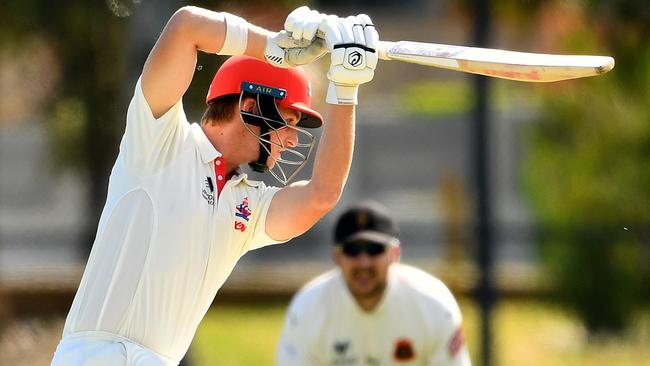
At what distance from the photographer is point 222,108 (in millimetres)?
3938

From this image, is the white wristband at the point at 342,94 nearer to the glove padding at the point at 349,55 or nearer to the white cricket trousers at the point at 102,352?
the glove padding at the point at 349,55

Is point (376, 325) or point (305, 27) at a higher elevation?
point (305, 27)

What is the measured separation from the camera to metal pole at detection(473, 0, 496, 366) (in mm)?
7344

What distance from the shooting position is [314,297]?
20.7ft

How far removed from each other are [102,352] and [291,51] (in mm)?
956

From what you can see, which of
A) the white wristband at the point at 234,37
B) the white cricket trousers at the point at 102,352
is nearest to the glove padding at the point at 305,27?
the white wristband at the point at 234,37

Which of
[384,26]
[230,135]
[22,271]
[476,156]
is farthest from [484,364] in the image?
[384,26]

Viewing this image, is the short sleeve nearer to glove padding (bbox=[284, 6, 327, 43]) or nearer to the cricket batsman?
the cricket batsman

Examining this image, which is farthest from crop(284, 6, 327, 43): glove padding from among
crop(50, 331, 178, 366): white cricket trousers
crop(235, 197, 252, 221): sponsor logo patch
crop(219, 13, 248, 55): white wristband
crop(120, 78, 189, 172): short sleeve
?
crop(50, 331, 178, 366): white cricket trousers

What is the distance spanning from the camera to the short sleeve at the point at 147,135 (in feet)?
12.1

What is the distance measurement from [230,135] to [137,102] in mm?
317

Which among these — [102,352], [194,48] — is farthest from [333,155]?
[102,352]

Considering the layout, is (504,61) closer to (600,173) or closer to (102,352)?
(102,352)

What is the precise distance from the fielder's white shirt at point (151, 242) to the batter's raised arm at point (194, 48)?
0.06 m
